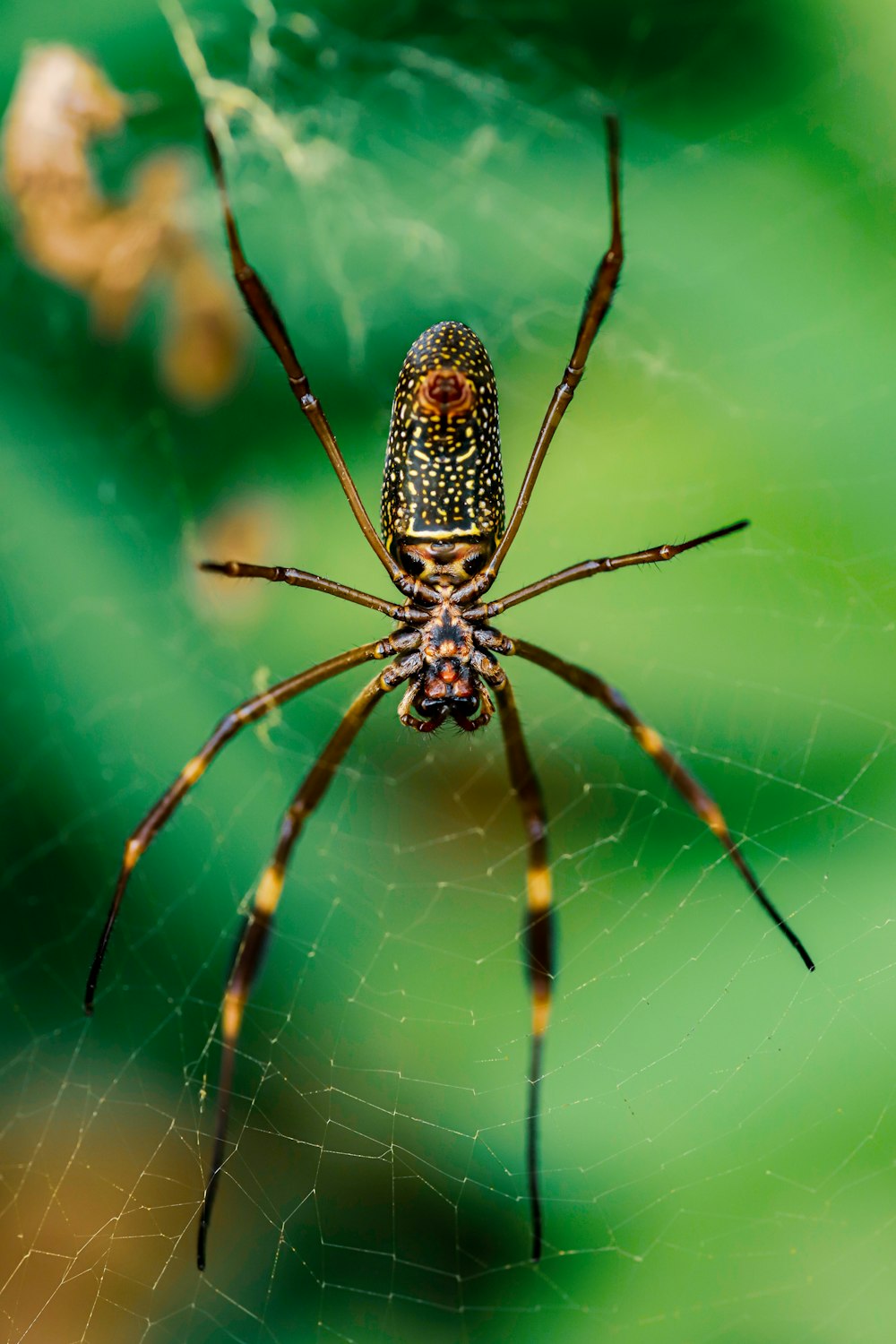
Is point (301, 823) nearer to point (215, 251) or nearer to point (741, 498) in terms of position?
point (741, 498)

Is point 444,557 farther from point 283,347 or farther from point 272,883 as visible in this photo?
point 272,883

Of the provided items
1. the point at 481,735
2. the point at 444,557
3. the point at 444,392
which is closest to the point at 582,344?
the point at 444,392

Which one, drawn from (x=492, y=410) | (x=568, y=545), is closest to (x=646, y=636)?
(x=568, y=545)

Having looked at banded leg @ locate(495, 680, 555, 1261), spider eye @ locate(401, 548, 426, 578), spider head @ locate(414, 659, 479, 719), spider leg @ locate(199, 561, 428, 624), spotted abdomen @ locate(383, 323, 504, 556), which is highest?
spotted abdomen @ locate(383, 323, 504, 556)

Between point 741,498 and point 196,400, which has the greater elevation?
point 196,400

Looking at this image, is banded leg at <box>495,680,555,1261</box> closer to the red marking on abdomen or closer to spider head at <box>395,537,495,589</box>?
spider head at <box>395,537,495,589</box>

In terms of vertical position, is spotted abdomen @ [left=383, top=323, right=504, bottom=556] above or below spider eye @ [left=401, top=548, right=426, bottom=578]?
above

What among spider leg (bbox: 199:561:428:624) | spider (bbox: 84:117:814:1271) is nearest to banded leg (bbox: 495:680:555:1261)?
spider (bbox: 84:117:814:1271)
